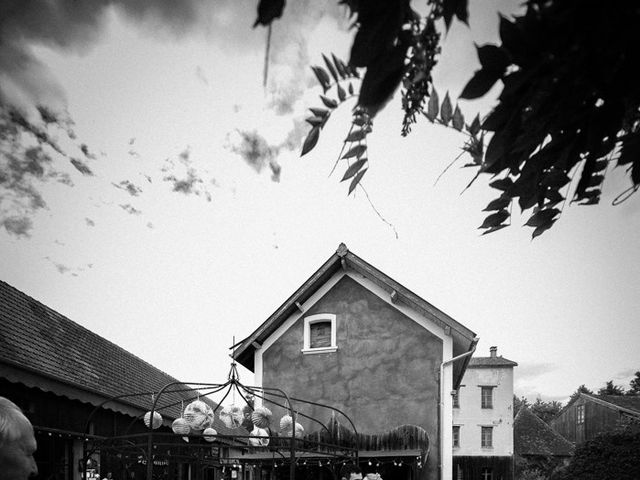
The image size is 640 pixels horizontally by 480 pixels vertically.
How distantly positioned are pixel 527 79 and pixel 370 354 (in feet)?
36.9

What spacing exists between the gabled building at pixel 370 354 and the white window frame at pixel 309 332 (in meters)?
0.02

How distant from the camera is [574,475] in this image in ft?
65.3

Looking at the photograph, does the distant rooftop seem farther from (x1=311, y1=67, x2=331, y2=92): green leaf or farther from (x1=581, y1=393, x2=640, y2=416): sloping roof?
(x1=311, y1=67, x2=331, y2=92): green leaf

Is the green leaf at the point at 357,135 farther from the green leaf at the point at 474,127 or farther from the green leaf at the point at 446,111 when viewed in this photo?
the green leaf at the point at 474,127

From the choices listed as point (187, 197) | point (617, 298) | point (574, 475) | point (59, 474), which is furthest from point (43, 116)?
point (574, 475)

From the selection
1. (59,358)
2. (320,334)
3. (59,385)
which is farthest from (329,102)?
(59,358)

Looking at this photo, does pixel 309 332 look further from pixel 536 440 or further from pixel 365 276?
pixel 536 440

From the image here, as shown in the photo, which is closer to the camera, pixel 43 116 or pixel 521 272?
pixel 43 116

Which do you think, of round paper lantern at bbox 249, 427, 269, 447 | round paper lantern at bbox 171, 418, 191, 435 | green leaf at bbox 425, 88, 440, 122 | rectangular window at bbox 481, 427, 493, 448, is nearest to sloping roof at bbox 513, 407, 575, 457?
rectangular window at bbox 481, 427, 493, 448

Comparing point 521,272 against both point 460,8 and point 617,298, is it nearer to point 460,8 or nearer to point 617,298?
point 617,298

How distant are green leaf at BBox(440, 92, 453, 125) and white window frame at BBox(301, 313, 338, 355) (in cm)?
1083

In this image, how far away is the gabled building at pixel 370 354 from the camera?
36.7 feet

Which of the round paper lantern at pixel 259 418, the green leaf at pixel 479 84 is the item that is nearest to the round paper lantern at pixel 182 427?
the round paper lantern at pixel 259 418

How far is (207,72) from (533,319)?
11802mm
